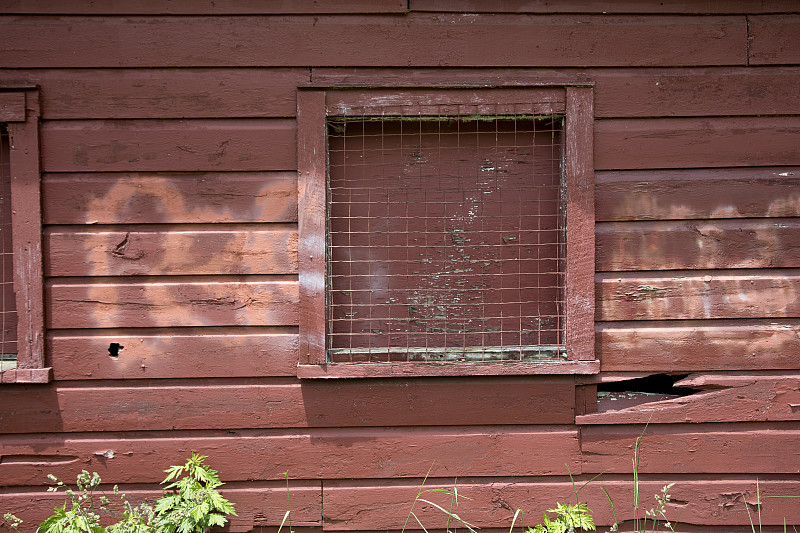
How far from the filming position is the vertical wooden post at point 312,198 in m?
2.58

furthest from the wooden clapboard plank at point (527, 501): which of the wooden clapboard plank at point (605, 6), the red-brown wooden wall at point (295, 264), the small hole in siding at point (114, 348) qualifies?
the wooden clapboard plank at point (605, 6)

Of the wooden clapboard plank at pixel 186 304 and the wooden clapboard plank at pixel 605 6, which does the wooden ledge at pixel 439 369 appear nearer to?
the wooden clapboard plank at pixel 186 304

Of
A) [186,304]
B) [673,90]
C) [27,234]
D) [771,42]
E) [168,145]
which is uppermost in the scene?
[771,42]

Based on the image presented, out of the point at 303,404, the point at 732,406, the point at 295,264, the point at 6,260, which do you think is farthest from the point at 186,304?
the point at 732,406

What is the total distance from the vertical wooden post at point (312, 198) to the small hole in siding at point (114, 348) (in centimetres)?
88

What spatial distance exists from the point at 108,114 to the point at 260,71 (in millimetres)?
730

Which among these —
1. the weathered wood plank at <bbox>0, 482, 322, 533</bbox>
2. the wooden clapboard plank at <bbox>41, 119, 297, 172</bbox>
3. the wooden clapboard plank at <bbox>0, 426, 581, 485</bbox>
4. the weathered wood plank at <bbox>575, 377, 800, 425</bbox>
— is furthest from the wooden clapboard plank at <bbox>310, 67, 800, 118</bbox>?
the weathered wood plank at <bbox>0, 482, 322, 533</bbox>

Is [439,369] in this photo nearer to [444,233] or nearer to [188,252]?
[444,233]

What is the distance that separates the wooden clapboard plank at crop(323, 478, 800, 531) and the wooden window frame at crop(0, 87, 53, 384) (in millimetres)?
1497

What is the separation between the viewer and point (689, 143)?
264 centimetres

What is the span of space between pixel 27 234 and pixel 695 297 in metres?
3.12

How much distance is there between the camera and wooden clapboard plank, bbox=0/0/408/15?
2.57 meters

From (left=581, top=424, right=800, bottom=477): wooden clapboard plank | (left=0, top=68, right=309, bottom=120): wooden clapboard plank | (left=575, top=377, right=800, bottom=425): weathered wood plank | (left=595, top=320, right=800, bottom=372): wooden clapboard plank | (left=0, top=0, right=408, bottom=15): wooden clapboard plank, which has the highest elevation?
(left=0, top=0, right=408, bottom=15): wooden clapboard plank

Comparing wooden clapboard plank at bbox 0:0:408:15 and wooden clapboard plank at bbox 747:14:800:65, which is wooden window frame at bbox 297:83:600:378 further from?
wooden clapboard plank at bbox 747:14:800:65
